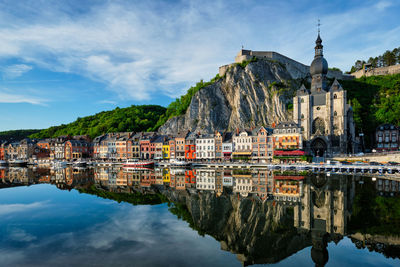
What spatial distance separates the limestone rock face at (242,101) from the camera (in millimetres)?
69938

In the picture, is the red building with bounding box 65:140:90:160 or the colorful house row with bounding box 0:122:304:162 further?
the red building with bounding box 65:140:90:160

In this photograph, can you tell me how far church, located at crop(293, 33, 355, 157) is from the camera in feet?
183

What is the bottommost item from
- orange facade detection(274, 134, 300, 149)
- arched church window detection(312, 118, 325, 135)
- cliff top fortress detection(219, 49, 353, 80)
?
orange facade detection(274, 134, 300, 149)

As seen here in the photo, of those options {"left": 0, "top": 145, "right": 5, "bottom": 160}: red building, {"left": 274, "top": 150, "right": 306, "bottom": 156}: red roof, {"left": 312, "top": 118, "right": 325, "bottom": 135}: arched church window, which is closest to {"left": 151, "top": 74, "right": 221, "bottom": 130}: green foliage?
{"left": 312, "top": 118, "right": 325, "bottom": 135}: arched church window

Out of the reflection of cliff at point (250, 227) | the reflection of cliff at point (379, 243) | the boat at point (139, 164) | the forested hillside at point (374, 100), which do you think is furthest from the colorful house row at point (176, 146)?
the reflection of cliff at point (379, 243)

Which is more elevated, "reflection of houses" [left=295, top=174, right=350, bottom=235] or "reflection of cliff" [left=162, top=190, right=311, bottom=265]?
"reflection of houses" [left=295, top=174, right=350, bottom=235]

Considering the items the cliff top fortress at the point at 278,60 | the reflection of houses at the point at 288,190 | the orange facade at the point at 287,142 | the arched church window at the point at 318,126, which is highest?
the cliff top fortress at the point at 278,60

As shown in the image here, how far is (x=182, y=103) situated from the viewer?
8756 centimetres

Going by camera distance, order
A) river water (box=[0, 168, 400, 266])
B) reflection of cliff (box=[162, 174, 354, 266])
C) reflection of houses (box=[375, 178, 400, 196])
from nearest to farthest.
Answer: river water (box=[0, 168, 400, 266]) < reflection of cliff (box=[162, 174, 354, 266]) < reflection of houses (box=[375, 178, 400, 196])

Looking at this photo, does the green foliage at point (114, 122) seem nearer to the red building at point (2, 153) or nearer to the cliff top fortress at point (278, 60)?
the red building at point (2, 153)

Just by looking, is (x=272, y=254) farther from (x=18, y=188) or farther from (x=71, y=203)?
(x=18, y=188)

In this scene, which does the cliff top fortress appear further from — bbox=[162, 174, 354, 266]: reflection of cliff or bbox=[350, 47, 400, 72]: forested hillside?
bbox=[162, 174, 354, 266]: reflection of cliff

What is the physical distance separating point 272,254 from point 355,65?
112167 millimetres

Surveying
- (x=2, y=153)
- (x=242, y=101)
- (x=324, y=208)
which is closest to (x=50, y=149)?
(x=2, y=153)
